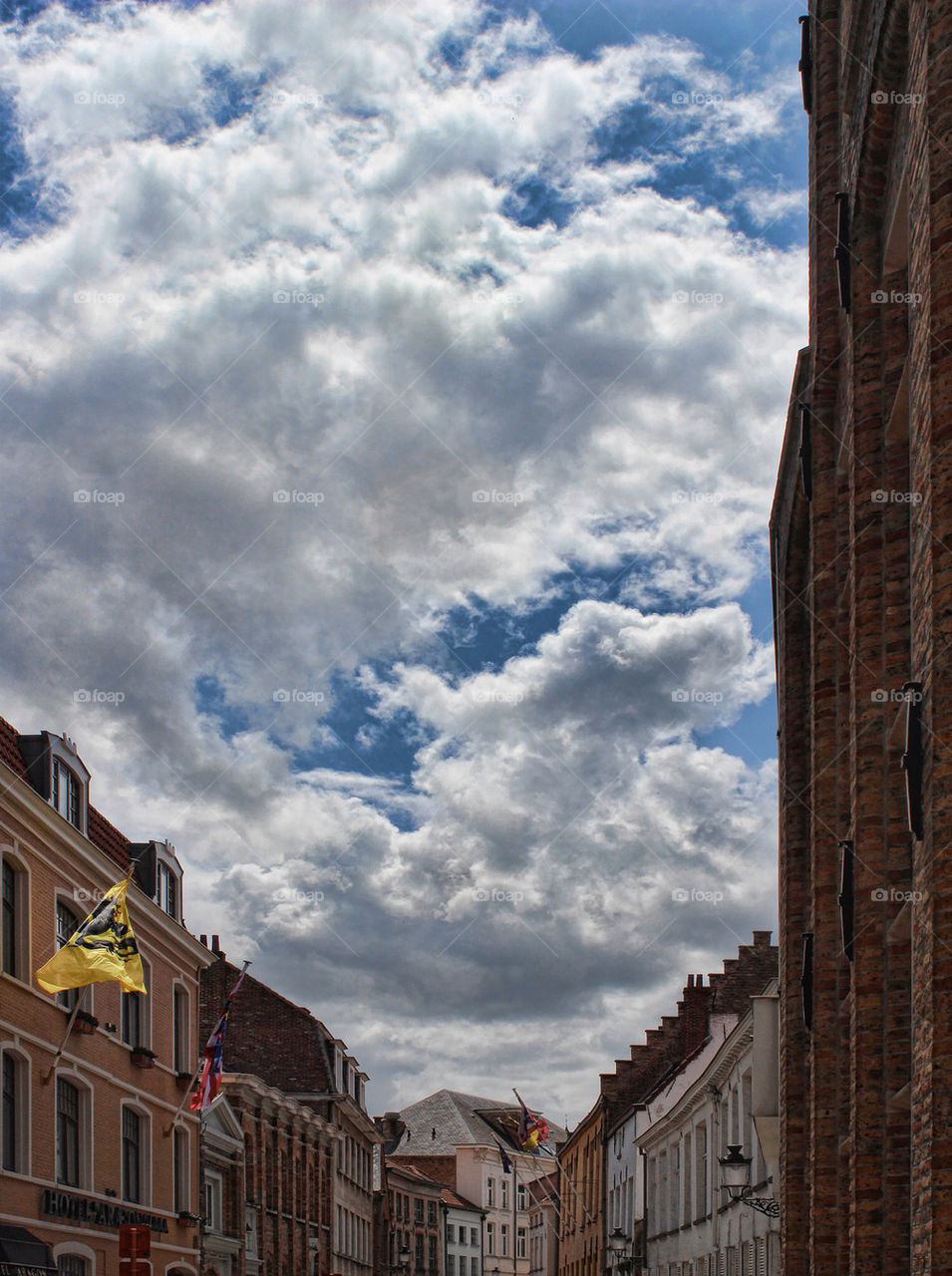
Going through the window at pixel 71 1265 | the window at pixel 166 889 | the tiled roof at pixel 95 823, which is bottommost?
the window at pixel 71 1265

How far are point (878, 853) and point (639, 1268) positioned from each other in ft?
118

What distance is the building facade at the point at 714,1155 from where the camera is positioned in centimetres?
Answer: 1913

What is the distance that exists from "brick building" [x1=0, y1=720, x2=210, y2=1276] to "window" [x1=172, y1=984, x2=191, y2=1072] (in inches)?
1.8

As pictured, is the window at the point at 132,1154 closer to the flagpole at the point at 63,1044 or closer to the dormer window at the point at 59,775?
the flagpole at the point at 63,1044

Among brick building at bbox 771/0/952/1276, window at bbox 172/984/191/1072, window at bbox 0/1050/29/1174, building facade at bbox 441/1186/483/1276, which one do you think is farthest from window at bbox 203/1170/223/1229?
building facade at bbox 441/1186/483/1276

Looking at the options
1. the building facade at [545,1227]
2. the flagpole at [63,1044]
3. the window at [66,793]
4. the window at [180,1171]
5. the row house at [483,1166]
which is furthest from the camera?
the row house at [483,1166]

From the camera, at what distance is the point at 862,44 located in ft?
35.9

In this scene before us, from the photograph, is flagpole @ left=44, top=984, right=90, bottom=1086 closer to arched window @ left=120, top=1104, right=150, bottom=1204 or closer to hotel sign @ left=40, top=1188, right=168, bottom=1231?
hotel sign @ left=40, top=1188, right=168, bottom=1231

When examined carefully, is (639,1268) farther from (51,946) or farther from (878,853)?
(878,853)

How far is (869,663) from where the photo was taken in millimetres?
10141

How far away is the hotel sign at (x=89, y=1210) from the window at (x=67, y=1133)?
1.29 ft

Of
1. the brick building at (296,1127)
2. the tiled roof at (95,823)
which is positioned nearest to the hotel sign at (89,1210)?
the tiled roof at (95,823)

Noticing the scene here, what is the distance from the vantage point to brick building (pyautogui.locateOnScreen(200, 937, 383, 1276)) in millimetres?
44375

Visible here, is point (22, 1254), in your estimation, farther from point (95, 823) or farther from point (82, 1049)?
point (95, 823)
